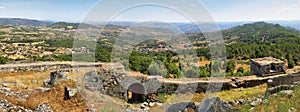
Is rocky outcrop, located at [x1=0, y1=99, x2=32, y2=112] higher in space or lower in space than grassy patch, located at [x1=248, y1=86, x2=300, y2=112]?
lower

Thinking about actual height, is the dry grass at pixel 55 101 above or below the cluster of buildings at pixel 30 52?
above

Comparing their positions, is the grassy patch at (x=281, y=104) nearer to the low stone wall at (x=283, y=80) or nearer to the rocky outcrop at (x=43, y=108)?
the low stone wall at (x=283, y=80)

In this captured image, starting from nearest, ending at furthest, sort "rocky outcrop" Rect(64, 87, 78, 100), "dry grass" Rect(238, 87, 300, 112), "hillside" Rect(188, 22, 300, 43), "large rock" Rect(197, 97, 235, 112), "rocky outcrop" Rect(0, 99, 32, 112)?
1. "dry grass" Rect(238, 87, 300, 112)
2. "large rock" Rect(197, 97, 235, 112)
3. "rocky outcrop" Rect(0, 99, 32, 112)
4. "rocky outcrop" Rect(64, 87, 78, 100)
5. "hillside" Rect(188, 22, 300, 43)

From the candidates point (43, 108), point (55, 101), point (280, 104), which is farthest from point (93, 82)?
point (280, 104)

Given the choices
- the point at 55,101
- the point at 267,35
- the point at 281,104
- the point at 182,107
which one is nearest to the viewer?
the point at 281,104

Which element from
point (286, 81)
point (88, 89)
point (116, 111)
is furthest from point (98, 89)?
point (286, 81)

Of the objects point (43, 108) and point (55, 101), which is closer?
point (43, 108)

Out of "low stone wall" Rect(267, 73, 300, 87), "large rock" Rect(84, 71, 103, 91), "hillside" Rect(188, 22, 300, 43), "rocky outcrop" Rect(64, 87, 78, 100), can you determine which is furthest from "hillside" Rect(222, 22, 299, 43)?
"rocky outcrop" Rect(64, 87, 78, 100)

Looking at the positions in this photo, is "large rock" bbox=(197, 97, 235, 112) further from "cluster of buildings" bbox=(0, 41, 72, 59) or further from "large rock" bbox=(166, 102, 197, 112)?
"cluster of buildings" bbox=(0, 41, 72, 59)

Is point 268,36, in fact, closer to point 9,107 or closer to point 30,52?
point 30,52

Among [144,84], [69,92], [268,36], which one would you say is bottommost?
[268,36]

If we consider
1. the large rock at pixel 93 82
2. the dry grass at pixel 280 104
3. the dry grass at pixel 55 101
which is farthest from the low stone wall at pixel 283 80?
the dry grass at pixel 55 101

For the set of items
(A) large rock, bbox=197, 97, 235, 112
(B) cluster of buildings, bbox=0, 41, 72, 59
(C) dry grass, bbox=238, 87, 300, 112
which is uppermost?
(C) dry grass, bbox=238, 87, 300, 112

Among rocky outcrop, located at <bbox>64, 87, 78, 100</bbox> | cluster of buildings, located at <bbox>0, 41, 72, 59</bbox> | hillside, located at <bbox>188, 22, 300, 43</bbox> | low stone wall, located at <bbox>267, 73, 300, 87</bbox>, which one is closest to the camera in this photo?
rocky outcrop, located at <bbox>64, 87, 78, 100</bbox>
